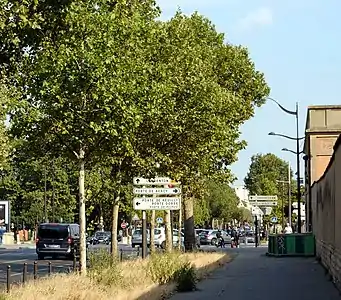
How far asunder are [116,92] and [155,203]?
8.87m

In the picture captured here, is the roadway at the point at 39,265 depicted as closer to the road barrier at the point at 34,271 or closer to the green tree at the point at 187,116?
the road barrier at the point at 34,271

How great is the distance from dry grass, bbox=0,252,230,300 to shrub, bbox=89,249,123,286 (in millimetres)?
37

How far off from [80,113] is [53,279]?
3.57 meters

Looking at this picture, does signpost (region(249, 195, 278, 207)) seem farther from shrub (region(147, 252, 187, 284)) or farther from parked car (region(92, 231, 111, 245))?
shrub (region(147, 252, 187, 284))

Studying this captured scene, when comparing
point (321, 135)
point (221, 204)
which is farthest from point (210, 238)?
point (221, 204)

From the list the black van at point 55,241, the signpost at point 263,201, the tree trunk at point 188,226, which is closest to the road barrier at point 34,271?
the tree trunk at point 188,226

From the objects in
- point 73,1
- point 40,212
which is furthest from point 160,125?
point 40,212

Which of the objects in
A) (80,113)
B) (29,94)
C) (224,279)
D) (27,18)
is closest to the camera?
(27,18)

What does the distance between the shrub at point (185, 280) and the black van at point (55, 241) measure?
2172 centimetres

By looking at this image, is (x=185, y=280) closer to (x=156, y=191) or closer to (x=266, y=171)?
(x=156, y=191)

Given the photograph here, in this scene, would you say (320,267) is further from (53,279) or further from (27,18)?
(27,18)

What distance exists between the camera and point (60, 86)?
1775cm

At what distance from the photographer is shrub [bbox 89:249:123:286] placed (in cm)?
1809

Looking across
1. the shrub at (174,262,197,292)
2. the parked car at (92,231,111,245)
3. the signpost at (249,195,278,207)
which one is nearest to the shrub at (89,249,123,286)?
the shrub at (174,262,197,292)
